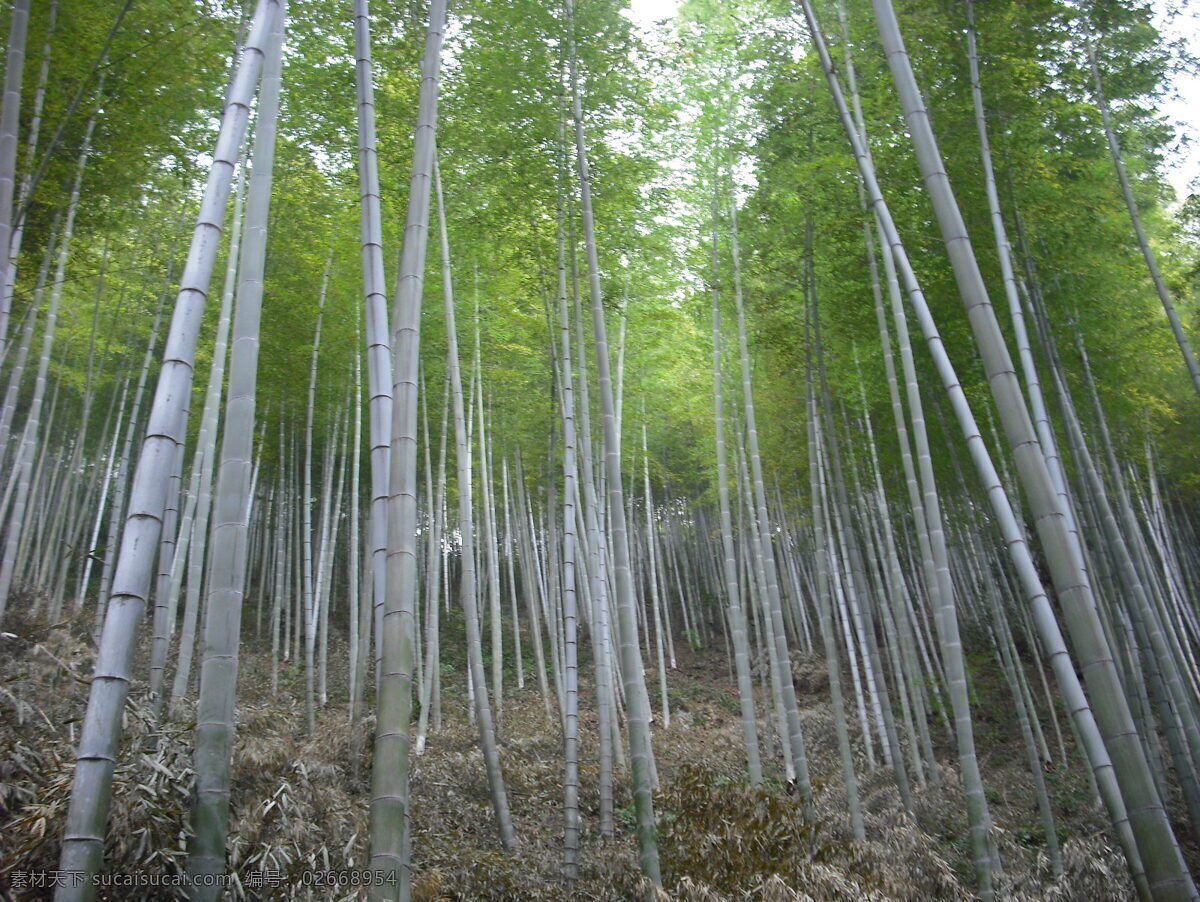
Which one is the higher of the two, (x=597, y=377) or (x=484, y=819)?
(x=597, y=377)

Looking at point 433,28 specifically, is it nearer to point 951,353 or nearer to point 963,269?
point 963,269

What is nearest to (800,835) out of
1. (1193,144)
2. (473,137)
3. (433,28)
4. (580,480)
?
(433,28)

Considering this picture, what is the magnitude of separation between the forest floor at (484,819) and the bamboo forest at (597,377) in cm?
2

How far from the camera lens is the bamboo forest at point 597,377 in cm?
229

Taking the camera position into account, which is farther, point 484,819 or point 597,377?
point 597,377

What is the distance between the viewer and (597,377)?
6.41 meters

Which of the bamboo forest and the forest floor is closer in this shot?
the bamboo forest

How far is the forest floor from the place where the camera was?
2.51 meters

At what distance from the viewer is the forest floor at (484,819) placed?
2.51m

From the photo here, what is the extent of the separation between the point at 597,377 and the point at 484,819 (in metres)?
3.28

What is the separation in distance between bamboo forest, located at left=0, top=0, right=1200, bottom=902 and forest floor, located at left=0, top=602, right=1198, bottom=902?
24 millimetres

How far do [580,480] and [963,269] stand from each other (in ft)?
25.4

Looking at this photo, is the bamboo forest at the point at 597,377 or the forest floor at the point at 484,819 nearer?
the bamboo forest at the point at 597,377

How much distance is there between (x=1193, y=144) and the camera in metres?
5.51
